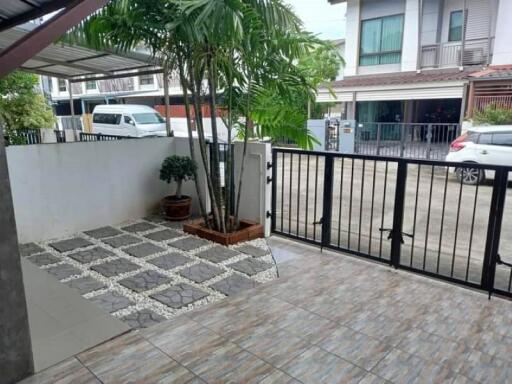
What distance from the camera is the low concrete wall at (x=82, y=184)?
13.9ft

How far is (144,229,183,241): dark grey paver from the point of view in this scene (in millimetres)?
4504

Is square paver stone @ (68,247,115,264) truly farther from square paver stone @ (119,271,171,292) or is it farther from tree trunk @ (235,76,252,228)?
tree trunk @ (235,76,252,228)

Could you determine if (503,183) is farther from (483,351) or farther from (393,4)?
(393,4)

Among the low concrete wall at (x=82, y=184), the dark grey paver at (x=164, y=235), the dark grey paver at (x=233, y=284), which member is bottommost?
the dark grey paver at (x=233, y=284)

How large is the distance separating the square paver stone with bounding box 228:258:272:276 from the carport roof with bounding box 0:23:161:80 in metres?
3.11

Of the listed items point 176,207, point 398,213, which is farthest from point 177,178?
point 398,213

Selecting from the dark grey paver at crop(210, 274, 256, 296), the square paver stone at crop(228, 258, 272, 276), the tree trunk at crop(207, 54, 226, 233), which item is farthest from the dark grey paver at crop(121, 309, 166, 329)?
the tree trunk at crop(207, 54, 226, 233)

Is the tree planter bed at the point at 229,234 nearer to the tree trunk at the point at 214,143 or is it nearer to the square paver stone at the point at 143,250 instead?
the tree trunk at the point at 214,143

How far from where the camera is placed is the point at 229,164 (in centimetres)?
455

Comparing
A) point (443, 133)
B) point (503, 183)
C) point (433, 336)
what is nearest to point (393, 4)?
point (443, 133)

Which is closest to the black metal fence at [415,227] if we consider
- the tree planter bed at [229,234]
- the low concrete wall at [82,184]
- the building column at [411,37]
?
the tree planter bed at [229,234]

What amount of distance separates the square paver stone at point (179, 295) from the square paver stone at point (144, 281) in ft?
0.53

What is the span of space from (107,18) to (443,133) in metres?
9.95

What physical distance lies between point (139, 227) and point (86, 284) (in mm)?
1651
